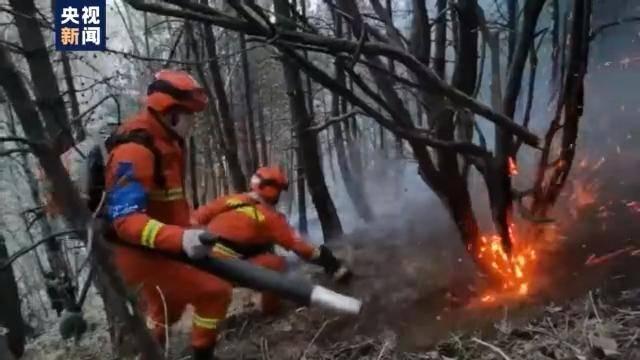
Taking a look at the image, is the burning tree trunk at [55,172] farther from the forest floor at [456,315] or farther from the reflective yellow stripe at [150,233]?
the forest floor at [456,315]

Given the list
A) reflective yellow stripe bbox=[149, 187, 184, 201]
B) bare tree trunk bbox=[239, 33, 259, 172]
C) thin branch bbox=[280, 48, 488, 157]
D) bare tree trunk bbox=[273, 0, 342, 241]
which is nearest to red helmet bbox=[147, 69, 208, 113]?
reflective yellow stripe bbox=[149, 187, 184, 201]

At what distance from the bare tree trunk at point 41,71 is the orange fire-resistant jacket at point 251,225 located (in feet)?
6.76

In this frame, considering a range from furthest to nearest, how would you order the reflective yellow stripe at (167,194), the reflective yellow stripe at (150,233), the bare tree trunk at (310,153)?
the bare tree trunk at (310,153) < the reflective yellow stripe at (167,194) < the reflective yellow stripe at (150,233)

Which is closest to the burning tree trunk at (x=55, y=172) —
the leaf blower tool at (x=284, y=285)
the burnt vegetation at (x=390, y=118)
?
the burnt vegetation at (x=390, y=118)

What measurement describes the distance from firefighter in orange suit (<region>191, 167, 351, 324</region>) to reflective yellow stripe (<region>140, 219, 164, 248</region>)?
6.32ft

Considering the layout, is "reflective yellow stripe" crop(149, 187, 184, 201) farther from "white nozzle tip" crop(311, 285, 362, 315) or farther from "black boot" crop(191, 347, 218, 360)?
"white nozzle tip" crop(311, 285, 362, 315)

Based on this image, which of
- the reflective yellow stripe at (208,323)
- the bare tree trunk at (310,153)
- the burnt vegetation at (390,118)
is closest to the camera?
the burnt vegetation at (390,118)

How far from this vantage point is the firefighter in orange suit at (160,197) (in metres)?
4.12

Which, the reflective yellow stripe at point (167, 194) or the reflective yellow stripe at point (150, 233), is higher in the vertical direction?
the reflective yellow stripe at point (167, 194)

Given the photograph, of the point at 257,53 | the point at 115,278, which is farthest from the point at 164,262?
the point at 257,53

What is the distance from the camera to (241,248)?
5953 millimetres

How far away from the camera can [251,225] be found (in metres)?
5.92

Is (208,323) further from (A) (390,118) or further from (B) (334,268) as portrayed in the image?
(A) (390,118)

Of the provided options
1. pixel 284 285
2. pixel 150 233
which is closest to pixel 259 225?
pixel 150 233
